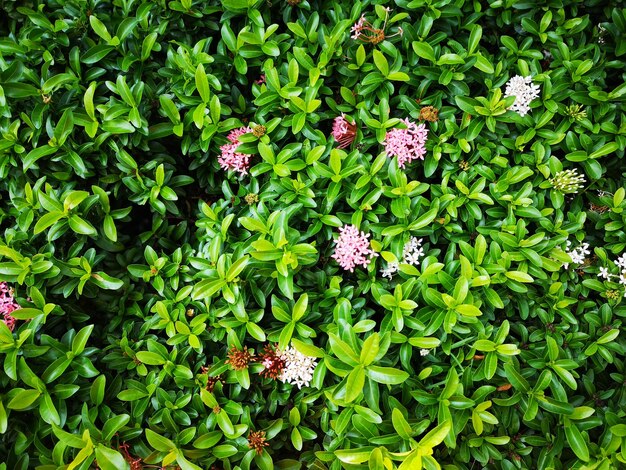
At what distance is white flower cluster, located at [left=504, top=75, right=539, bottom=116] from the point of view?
1521 mm

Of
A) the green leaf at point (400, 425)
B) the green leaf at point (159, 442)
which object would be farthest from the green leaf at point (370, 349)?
the green leaf at point (159, 442)

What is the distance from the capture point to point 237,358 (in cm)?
135

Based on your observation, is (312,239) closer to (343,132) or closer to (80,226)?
(343,132)

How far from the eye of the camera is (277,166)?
4.77 feet

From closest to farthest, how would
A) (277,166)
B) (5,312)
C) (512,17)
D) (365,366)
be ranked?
(365,366) → (5,312) → (277,166) → (512,17)

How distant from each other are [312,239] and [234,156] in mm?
376

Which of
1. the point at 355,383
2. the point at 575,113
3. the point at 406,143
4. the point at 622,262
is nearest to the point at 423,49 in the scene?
the point at 406,143

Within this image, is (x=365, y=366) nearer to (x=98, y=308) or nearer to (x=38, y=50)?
(x=98, y=308)

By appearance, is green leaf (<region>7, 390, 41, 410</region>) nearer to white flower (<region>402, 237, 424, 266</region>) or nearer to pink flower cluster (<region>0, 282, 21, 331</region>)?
pink flower cluster (<region>0, 282, 21, 331</region>)

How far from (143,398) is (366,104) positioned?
1144mm

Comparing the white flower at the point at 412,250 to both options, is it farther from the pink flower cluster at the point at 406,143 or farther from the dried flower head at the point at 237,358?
the dried flower head at the point at 237,358

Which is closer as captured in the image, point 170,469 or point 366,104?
point 170,469

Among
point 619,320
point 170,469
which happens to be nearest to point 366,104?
point 619,320

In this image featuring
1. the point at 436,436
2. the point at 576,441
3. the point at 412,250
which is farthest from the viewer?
the point at 412,250
